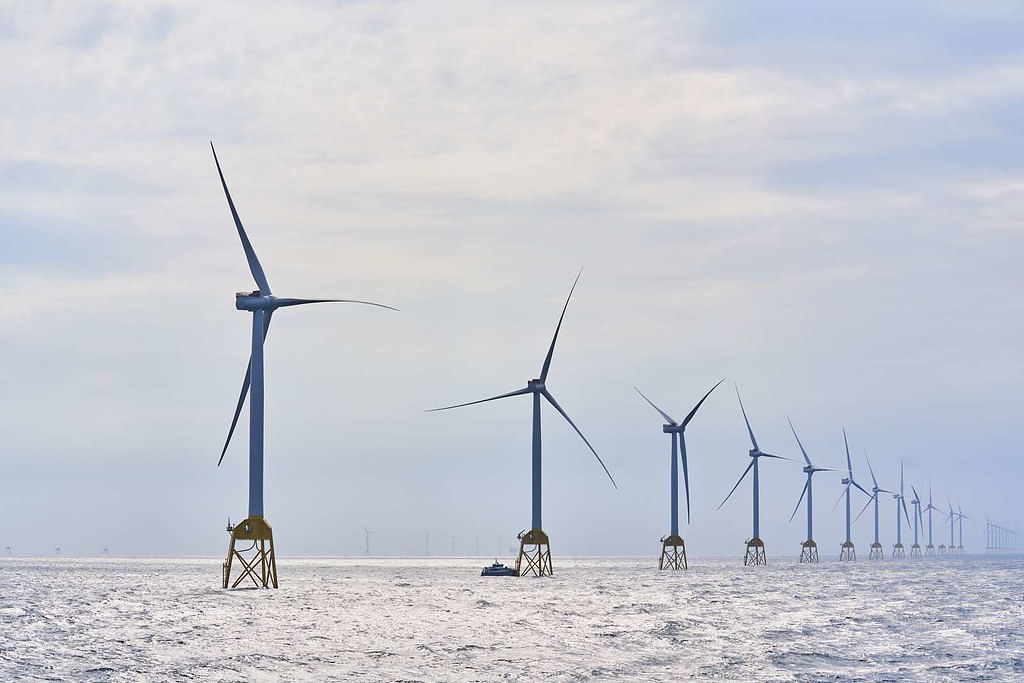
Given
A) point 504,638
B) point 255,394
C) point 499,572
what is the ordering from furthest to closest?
point 499,572
point 255,394
point 504,638

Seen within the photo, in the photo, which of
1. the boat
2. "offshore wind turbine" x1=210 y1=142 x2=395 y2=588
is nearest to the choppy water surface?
"offshore wind turbine" x1=210 y1=142 x2=395 y2=588

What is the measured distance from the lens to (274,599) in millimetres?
100625

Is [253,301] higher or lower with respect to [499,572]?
higher

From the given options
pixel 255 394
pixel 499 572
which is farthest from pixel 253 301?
pixel 499 572

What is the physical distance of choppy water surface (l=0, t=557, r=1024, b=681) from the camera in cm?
5544

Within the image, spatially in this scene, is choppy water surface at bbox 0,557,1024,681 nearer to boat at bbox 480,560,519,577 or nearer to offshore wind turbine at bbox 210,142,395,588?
offshore wind turbine at bbox 210,142,395,588

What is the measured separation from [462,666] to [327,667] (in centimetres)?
531

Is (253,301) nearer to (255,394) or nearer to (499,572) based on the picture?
(255,394)

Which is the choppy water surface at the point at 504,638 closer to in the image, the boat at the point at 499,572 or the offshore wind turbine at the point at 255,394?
the offshore wind turbine at the point at 255,394

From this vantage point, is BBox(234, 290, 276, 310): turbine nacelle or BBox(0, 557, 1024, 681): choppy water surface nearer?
BBox(0, 557, 1024, 681): choppy water surface

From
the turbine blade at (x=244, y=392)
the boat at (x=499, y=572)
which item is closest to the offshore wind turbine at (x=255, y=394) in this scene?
the turbine blade at (x=244, y=392)

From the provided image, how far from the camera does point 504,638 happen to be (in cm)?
6931

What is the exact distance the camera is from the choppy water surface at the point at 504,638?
55438mm

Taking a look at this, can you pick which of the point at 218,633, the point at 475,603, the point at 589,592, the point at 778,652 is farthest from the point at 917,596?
the point at 218,633
